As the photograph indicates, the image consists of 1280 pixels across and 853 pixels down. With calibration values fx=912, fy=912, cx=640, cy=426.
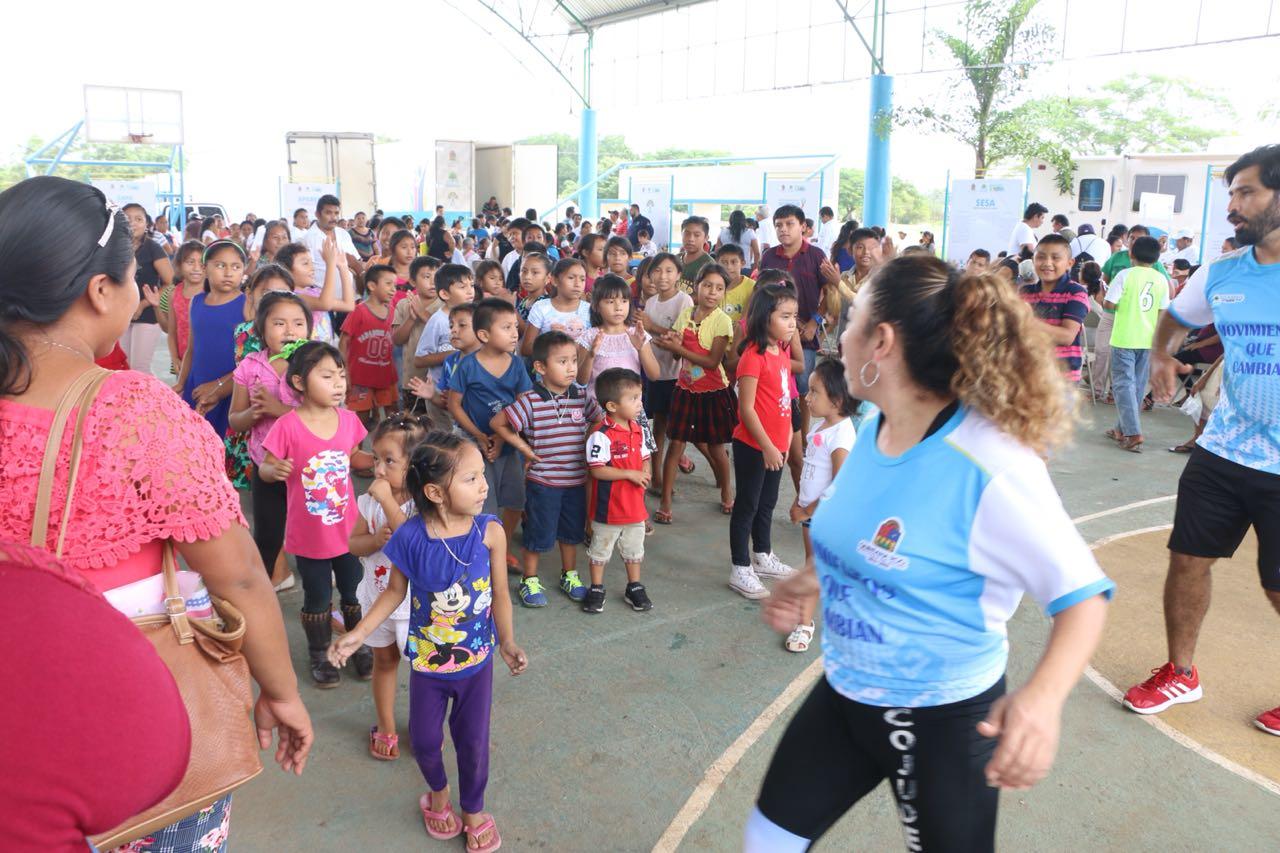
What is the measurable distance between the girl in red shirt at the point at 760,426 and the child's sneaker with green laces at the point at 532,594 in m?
1.04

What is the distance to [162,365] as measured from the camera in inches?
461

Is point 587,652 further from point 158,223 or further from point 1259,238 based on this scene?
point 158,223

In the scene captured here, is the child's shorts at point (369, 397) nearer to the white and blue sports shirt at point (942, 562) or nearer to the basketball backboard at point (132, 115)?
the white and blue sports shirt at point (942, 562)

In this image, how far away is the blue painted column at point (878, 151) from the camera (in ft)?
64.1

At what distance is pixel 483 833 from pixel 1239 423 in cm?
305

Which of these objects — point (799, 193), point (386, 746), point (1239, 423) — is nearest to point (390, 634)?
point (386, 746)

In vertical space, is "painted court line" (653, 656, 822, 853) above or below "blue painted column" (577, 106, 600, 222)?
below

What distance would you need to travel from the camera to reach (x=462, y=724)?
2.87 metres

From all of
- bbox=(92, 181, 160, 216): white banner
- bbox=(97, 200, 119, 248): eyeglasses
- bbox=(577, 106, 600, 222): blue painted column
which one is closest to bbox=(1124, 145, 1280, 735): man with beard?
bbox=(97, 200, 119, 248): eyeglasses

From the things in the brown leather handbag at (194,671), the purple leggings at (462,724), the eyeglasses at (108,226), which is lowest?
the purple leggings at (462,724)

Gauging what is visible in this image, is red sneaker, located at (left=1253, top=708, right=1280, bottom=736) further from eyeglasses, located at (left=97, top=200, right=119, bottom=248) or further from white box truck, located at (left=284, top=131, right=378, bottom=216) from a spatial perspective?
white box truck, located at (left=284, top=131, right=378, bottom=216)

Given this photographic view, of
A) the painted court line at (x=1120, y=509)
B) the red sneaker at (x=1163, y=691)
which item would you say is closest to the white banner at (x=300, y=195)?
the painted court line at (x=1120, y=509)

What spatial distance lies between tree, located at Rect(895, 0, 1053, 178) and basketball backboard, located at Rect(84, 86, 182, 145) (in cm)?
1954

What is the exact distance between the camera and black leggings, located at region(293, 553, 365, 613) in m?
3.85
